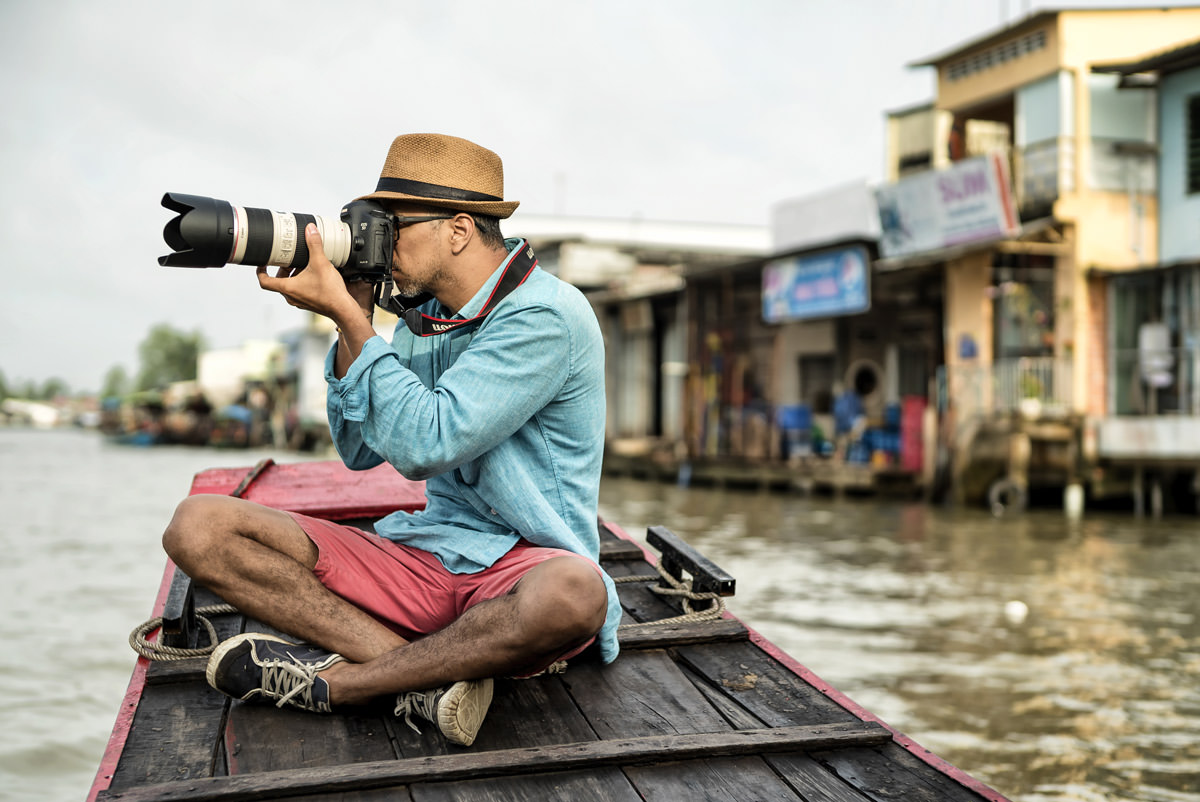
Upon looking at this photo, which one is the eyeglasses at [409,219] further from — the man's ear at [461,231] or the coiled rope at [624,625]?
the coiled rope at [624,625]

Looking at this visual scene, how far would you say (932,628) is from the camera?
623cm

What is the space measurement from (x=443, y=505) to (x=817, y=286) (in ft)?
47.5

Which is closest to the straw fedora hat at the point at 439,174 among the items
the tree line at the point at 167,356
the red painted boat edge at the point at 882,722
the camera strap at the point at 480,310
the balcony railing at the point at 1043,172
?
the camera strap at the point at 480,310

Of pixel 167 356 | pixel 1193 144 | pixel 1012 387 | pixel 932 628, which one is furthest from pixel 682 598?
pixel 167 356

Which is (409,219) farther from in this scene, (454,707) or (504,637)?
(454,707)

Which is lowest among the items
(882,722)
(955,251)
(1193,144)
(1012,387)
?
(882,722)

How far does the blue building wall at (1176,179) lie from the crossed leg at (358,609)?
13.9 m

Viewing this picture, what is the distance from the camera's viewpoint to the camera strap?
238 centimetres

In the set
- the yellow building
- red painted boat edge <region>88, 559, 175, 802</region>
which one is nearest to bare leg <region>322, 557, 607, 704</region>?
red painted boat edge <region>88, 559, 175, 802</region>

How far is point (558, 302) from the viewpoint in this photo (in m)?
2.32

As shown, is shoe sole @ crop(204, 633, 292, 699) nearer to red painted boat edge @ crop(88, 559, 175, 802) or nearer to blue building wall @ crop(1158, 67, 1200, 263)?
red painted boat edge @ crop(88, 559, 175, 802)

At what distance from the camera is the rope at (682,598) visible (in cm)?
283

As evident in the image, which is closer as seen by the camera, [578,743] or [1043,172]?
[578,743]

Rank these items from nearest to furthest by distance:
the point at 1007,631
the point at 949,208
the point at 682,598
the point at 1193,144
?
the point at 682,598
the point at 1007,631
the point at 1193,144
the point at 949,208
